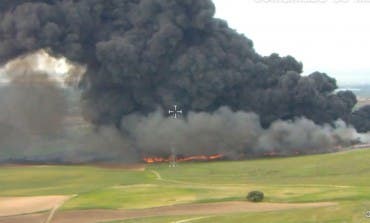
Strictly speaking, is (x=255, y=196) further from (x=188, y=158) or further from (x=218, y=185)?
(x=188, y=158)

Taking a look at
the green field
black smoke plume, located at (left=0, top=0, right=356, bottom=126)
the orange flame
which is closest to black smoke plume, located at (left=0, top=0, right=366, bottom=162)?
black smoke plume, located at (left=0, top=0, right=356, bottom=126)

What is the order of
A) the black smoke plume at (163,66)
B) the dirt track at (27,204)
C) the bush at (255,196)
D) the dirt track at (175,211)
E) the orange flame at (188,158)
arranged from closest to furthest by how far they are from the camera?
1. the dirt track at (175,211)
2. the bush at (255,196)
3. the dirt track at (27,204)
4. the black smoke plume at (163,66)
5. the orange flame at (188,158)

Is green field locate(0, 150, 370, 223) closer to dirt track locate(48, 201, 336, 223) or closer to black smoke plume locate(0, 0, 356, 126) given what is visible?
dirt track locate(48, 201, 336, 223)

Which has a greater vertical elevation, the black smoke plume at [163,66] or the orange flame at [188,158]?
the black smoke plume at [163,66]

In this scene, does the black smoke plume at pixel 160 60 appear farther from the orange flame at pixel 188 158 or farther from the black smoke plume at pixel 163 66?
the orange flame at pixel 188 158

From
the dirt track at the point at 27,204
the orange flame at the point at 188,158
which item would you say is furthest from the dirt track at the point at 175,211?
the orange flame at the point at 188,158

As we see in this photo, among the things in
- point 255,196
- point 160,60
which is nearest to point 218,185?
point 255,196

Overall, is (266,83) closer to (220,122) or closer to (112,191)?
(220,122)

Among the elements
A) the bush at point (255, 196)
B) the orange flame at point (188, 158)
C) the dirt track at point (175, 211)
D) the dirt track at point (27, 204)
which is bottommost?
the dirt track at point (175, 211)
